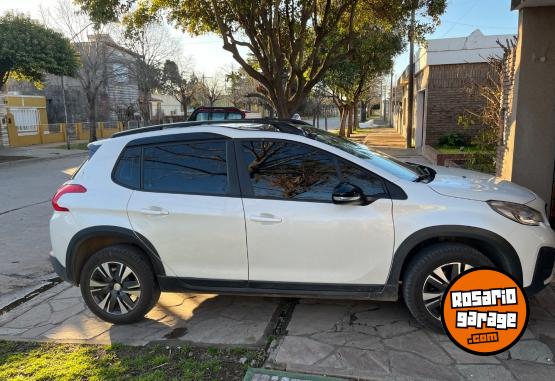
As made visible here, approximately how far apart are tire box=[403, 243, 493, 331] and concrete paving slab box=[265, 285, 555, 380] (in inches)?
8.4

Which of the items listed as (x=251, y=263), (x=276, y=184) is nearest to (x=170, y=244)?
(x=251, y=263)

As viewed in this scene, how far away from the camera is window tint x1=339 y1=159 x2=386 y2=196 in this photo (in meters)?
3.60

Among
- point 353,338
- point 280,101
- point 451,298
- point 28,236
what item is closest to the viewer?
point 451,298

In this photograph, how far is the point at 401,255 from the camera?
355 centimetres

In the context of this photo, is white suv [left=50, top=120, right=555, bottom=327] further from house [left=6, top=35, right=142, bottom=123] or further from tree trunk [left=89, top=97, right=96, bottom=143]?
house [left=6, top=35, right=142, bottom=123]

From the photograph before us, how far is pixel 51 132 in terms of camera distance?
30.7m

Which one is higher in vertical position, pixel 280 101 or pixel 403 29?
pixel 403 29

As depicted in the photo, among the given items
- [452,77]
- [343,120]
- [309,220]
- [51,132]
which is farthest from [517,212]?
[51,132]

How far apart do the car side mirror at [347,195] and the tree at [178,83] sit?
1572 inches

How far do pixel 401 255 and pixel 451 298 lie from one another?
2.65 feet

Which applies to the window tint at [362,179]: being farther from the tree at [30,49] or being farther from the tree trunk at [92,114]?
the tree trunk at [92,114]

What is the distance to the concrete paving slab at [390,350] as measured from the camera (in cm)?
318

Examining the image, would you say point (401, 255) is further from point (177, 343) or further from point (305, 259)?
point (177, 343)

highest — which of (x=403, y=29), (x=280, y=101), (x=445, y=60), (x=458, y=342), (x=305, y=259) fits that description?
(x=403, y=29)
